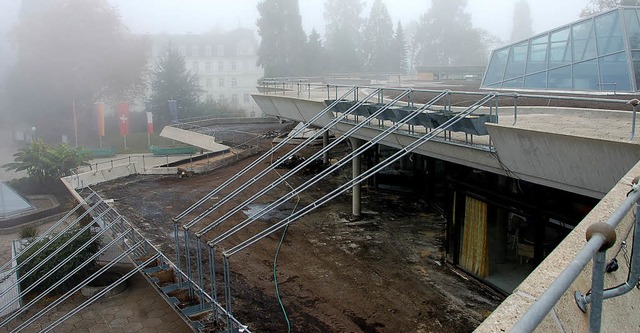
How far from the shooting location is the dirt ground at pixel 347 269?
9383mm

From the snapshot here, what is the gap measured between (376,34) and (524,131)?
5895 centimetres

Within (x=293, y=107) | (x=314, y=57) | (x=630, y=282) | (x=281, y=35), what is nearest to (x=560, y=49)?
(x=293, y=107)

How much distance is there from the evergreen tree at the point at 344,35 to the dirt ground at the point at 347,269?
41.0m

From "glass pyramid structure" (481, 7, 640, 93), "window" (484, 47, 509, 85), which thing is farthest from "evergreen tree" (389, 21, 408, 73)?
"glass pyramid structure" (481, 7, 640, 93)

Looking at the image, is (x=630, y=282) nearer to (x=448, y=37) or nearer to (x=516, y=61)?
(x=516, y=61)

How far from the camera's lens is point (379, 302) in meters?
9.98

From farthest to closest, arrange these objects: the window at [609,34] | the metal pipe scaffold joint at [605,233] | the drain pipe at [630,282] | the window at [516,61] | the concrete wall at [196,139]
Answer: the concrete wall at [196,139] → the window at [516,61] → the window at [609,34] → the drain pipe at [630,282] → the metal pipe scaffold joint at [605,233]

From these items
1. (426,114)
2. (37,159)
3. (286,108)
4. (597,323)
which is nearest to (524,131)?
(426,114)

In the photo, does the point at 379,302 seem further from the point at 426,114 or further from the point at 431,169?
the point at 431,169

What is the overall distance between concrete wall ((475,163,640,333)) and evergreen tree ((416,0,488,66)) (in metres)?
62.2

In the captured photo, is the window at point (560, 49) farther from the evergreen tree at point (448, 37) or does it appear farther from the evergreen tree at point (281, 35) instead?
the evergreen tree at point (448, 37)

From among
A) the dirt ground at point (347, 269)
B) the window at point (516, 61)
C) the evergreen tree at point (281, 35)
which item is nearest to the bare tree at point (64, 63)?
the evergreen tree at point (281, 35)

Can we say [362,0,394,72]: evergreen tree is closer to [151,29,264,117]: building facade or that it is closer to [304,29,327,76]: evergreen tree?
[304,29,327,76]: evergreen tree

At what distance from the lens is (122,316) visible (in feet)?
Result: 43.5
